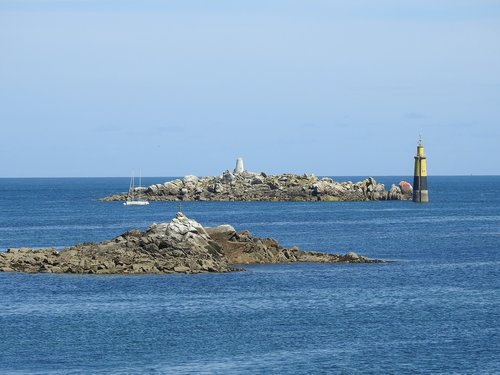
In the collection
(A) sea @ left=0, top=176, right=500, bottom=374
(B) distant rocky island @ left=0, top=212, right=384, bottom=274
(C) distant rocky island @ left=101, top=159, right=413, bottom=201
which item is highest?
(C) distant rocky island @ left=101, top=159, right=413, bottom=201

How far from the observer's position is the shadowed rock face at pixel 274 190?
18412 cm

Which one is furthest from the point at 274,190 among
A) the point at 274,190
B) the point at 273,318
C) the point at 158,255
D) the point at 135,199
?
the point at 273,318

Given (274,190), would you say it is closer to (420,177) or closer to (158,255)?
(420,177)

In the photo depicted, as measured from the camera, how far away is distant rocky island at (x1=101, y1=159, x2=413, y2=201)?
184 meters

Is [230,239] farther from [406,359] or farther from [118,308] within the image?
[406,359]

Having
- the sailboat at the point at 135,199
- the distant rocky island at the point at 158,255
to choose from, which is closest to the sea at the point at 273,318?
the distant rocky island at the point at 158,255

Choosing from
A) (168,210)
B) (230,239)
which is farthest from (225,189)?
(230,239)

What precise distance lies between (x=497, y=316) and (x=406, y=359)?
1225 centimetres

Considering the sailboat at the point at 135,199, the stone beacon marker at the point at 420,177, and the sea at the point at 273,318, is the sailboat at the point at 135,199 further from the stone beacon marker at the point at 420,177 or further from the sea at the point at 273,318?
the sea at the point at 273,318


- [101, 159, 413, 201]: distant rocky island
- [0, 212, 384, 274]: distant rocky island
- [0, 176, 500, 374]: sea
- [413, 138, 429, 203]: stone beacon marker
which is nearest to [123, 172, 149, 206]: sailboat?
[101, 159, 413, 201]: distant rocky island

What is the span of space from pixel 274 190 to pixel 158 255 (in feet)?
386

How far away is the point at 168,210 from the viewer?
160 m

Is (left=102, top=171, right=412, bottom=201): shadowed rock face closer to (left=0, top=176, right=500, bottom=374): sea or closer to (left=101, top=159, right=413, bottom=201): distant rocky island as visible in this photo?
(left=101, top=159, right=413, bottom=201): distant rocky island

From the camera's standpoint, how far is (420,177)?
16900 centimetres
